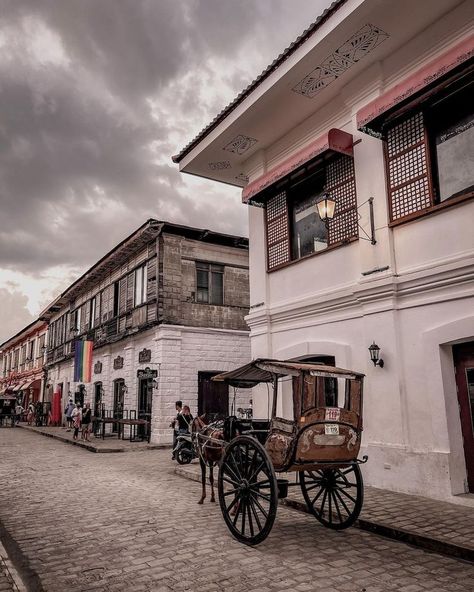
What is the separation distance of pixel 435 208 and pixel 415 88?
1832mm

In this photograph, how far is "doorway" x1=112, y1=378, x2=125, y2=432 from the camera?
67.8ft

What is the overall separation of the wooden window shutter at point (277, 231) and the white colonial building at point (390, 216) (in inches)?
11.2

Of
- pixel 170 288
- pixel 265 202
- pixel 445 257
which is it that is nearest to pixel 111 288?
pixel 170 288

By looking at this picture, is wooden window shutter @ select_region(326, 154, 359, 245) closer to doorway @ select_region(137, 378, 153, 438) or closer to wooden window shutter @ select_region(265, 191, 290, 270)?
wooden window shutter @ select_region(265, 191, 290, 270)

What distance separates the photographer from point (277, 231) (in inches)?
444

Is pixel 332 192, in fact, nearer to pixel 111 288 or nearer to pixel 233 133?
pixel 233 133

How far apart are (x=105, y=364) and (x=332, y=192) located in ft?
52.2

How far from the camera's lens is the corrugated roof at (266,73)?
8016 millimetres

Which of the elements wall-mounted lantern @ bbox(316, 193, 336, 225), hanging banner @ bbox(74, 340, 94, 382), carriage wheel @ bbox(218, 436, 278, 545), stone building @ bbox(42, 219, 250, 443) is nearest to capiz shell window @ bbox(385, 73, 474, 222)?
wall-mounted lantern @ bbox(316, 193, 336, 225)

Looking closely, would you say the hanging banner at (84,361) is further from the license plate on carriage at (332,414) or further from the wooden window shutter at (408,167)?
the license plate on carriage at (332,414)

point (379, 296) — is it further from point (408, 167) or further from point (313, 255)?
point (408, 167)

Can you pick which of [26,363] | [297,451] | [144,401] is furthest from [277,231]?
[26,363]

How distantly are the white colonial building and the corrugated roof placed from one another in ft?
0.09

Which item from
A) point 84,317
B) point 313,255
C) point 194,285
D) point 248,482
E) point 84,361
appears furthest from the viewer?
point 84,317
